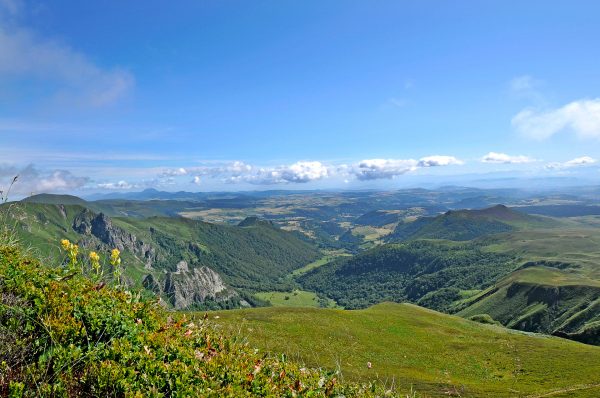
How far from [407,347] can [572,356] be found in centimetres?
2559

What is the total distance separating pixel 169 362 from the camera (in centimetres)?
717

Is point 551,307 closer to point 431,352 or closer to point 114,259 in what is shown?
point 431,352

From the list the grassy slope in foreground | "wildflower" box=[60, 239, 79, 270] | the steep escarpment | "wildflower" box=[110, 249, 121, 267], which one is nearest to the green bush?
"wildflower" box=[60, 239, 79, 270]

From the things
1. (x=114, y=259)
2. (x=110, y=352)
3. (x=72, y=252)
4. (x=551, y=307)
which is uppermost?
(x=72, y=252)

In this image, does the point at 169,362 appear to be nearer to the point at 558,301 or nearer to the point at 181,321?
the point at 181,321

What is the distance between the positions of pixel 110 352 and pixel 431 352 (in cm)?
6683

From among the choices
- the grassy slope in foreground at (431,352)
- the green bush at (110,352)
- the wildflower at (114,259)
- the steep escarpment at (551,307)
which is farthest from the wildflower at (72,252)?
the steep escarpment at (551,307)

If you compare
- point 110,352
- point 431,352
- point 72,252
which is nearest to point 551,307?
point 431,352

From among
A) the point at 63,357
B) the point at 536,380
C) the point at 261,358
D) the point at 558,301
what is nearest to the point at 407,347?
the point at 536,380

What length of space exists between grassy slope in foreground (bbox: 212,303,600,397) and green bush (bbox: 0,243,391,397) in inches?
1335

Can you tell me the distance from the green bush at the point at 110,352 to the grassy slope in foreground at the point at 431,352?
111 ft

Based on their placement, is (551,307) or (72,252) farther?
(551,307)

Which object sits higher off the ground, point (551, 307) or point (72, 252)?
point (72, 252)

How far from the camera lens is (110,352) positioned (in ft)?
22.2
